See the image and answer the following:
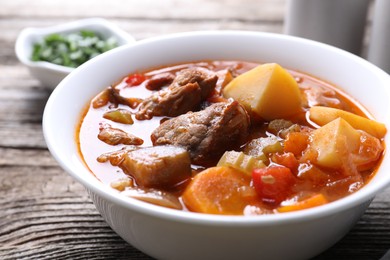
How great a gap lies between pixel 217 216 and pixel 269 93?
0.89 metres

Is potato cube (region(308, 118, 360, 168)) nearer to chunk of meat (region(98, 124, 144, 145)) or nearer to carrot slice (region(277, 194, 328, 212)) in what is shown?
carrot slice (region(277, 194, 328, 212))

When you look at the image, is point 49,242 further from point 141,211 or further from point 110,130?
point 141,211

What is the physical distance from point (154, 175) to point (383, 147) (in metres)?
0.97

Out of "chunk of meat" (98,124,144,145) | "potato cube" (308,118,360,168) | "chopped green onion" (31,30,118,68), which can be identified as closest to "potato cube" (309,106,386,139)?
"potato cube" (308,118,360,168)

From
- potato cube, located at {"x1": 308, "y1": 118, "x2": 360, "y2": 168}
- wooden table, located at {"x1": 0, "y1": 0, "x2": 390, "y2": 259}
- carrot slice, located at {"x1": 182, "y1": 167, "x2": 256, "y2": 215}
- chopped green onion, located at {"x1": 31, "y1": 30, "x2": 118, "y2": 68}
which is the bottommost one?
wooden table, located at {"x1": 0, "y1": 0, "x2": 390, "y2": 259}

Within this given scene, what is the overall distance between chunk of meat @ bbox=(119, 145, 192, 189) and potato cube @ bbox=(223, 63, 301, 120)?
490mm

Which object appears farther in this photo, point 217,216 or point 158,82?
point 158,82

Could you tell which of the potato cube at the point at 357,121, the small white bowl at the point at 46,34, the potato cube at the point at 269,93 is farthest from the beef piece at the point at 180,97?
the small white bowl at the point at 46,34

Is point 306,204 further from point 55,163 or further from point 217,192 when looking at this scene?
point 55,163

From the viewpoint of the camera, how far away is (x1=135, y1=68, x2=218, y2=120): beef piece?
2.68m

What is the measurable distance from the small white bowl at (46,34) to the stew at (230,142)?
0.76 metres

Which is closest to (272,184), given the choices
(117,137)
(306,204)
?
(306,204)

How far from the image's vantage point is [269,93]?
105 inches

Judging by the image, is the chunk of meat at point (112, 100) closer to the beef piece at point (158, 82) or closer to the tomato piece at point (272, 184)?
the beef piece at point (158, 82)
